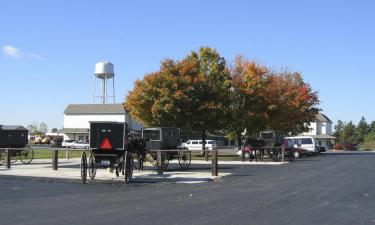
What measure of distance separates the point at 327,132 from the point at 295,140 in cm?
7869

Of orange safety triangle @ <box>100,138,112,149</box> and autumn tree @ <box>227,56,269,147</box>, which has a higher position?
autumn tree @ <box>227,56,269,147</box>

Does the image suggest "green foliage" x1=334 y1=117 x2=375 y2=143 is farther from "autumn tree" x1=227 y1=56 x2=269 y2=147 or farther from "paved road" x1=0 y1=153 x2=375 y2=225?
"paved road" x1=0 y1=153 x2=375 y2=225

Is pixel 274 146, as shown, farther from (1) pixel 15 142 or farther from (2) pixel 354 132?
(2) pixel 354 132

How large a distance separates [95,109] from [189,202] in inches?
3387

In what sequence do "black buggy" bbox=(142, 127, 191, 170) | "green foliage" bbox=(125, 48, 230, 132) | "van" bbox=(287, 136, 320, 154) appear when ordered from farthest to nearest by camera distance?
"van" bbox=(287, 136, 320, 154)
"green foliage" bbox=(125, 48, 230, 132)
"black buggy" bbox=(142, 127, 191, 170)

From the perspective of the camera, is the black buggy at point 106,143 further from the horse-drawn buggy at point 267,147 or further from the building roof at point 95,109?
the building roof at point 95,109

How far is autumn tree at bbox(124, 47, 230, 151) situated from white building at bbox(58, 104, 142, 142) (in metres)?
50.0

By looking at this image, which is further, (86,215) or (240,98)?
(240,98)

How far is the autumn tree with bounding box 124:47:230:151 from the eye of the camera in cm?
4406

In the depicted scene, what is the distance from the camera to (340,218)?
1153 cm

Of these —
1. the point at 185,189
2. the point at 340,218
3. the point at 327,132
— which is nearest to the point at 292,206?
the point at 340,218

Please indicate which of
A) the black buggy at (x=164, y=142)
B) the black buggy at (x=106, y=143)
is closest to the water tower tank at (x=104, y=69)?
the black buggy at (x=164, y=142)

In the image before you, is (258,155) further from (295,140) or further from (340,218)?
(340,218)

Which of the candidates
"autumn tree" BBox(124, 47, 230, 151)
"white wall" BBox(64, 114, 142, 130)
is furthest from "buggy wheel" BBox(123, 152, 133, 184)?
"white wall" BBox(64, 114, 142, 130)
